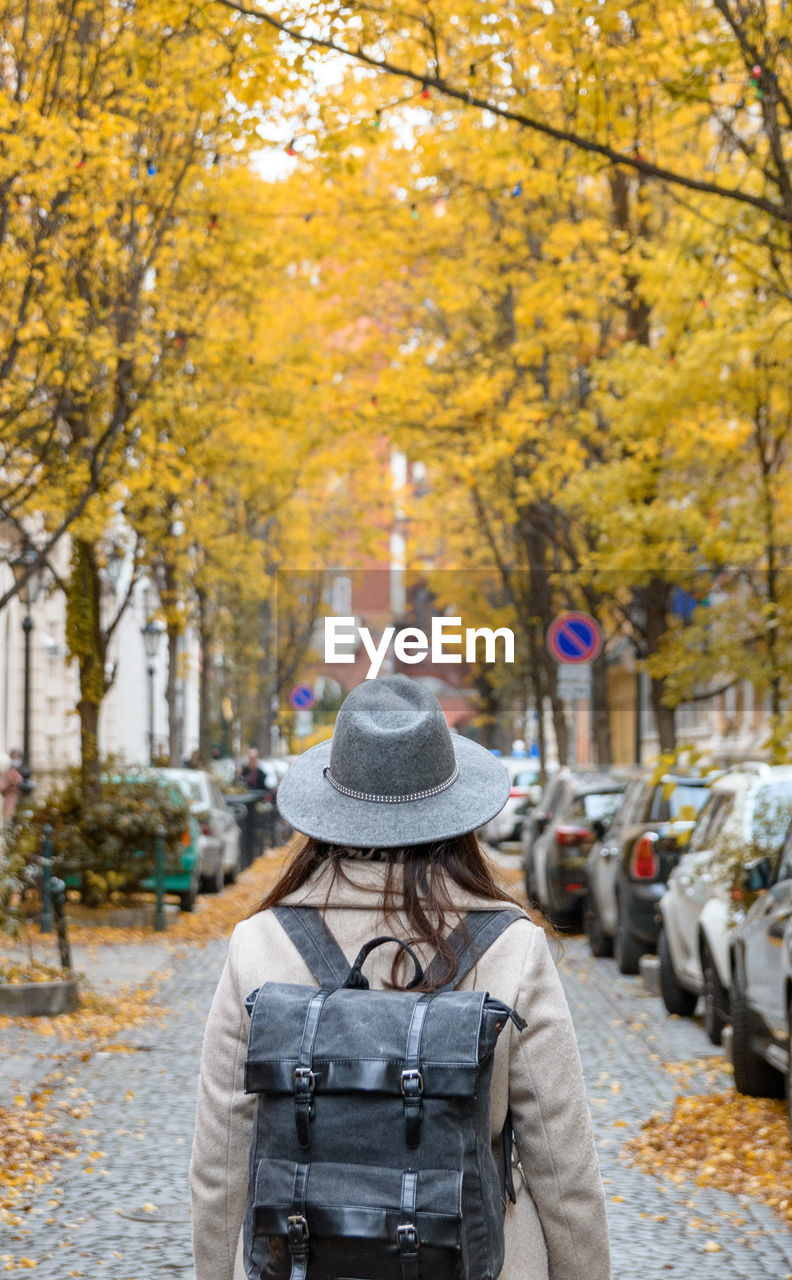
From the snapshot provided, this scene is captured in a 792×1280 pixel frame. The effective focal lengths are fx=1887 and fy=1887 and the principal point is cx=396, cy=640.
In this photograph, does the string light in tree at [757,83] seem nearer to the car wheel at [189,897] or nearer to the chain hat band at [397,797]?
the chain hat band at [397,797]

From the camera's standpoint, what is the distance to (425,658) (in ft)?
10.4

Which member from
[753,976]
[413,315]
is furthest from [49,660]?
[753,976]

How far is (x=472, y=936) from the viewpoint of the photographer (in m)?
2.80

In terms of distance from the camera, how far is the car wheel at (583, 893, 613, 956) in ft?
57.7

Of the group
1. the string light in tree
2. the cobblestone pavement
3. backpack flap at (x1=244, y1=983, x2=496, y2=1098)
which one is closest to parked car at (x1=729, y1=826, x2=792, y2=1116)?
the cobblestone pavement

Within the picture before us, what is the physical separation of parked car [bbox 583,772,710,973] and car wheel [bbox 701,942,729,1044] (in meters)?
2.38

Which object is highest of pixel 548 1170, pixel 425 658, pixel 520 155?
pixel 520 155

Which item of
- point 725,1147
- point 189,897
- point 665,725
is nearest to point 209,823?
point 189,897

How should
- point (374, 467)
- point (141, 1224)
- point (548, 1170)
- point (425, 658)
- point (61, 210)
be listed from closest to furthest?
point (548, 1170) → point (425, 658) → point (141, 1224) → point (61, 210) → point (374, 467)

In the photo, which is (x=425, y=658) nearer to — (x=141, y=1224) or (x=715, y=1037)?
(x=141, y=1224)

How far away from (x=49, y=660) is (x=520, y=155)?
85.7 ft

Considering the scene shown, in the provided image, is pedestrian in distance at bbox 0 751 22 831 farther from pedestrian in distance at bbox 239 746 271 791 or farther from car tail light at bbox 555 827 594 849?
pedestrian in distance at bbox 239 746 271 791

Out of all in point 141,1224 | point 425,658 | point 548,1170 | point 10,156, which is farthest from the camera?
point 10,156

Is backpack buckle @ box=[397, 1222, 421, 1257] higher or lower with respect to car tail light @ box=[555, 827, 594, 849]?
higher
